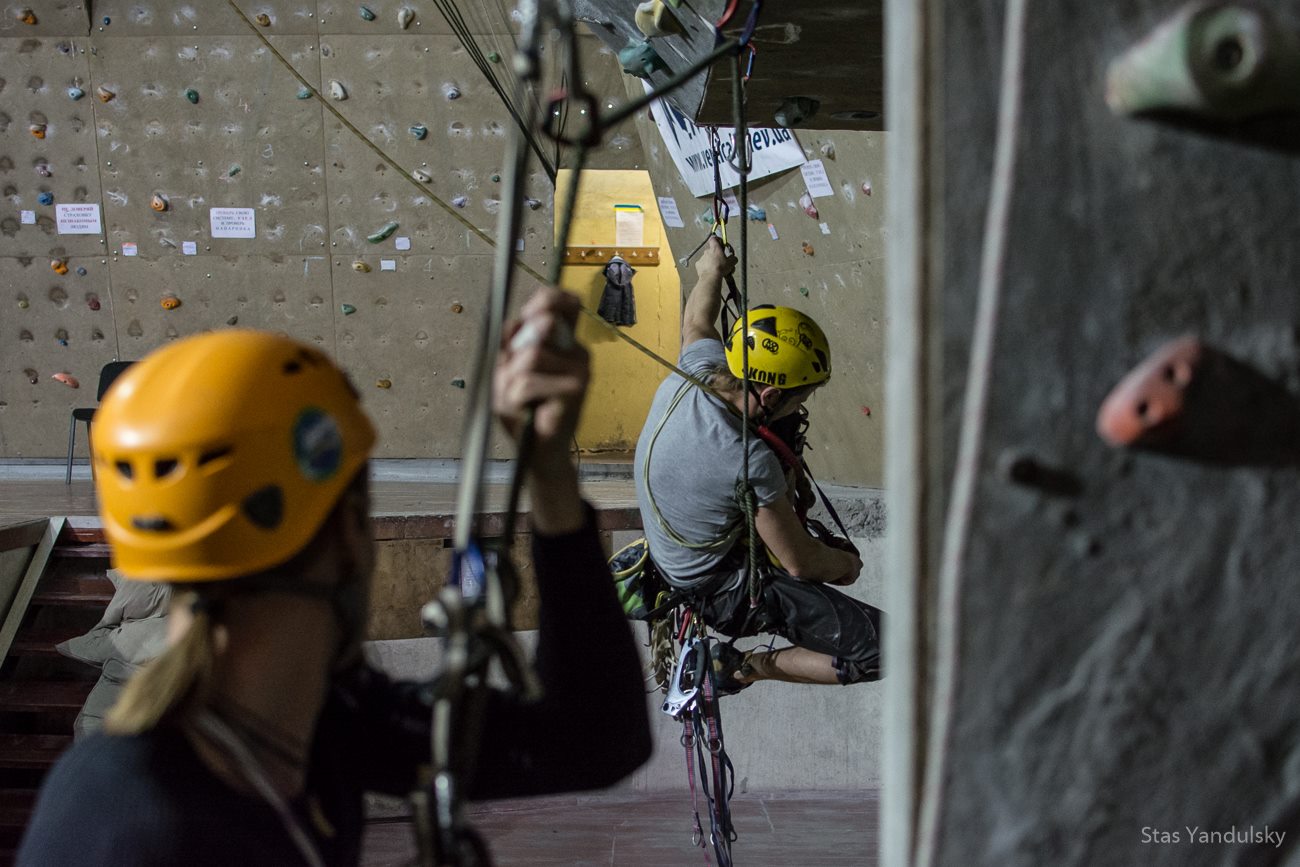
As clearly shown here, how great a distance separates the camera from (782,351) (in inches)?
123

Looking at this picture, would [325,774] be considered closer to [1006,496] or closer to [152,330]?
[1006,496]

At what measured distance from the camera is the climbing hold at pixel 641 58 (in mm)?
2427

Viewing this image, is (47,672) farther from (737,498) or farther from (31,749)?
(737,498)

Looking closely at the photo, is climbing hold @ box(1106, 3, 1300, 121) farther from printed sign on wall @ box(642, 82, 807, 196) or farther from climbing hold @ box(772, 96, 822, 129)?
printed sign on wall @ box(642, 82, 807, 196)

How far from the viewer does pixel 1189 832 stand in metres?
0.64

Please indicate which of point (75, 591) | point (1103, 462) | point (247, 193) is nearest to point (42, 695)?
point (75, 591)

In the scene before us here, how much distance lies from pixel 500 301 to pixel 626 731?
0.61 meters

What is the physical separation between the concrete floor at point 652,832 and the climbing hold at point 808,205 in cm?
260

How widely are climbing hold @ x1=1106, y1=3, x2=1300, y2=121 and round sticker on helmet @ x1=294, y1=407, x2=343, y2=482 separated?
0.73 meters

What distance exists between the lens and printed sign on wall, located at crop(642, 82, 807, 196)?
13.0ft

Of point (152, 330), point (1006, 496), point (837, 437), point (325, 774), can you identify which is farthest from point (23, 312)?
point (1006, 496)

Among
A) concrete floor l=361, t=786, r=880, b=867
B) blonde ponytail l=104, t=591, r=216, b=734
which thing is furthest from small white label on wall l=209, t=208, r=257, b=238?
blonde ponytail l=104, t=591, r=216, b=734

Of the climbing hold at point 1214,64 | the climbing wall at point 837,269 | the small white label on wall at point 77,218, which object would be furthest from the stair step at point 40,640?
the climbing hold at point 1214,64

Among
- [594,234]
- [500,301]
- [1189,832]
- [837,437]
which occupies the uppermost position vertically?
[594,234]
